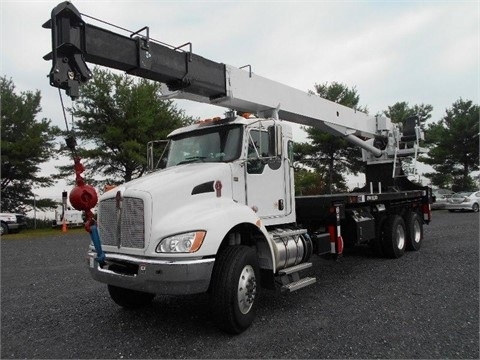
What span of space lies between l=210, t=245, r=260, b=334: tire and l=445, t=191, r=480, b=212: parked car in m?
23.4

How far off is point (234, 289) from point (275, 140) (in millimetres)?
2072

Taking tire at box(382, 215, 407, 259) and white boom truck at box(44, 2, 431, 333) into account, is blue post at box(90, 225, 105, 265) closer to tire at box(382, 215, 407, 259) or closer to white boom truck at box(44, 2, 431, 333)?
white boom truck at box(44, 2, 431, 333)

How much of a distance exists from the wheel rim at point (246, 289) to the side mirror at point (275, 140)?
63.7 inches

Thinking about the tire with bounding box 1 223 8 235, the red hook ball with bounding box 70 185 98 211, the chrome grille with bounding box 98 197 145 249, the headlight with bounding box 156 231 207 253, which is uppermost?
the red hook ball with bounding box 70 185 98 211

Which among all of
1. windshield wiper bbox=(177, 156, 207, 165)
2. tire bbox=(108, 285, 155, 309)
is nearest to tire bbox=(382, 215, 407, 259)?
windshield wiper bbox=(177, 156, 207, 165)

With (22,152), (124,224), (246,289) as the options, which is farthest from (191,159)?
(22,152)

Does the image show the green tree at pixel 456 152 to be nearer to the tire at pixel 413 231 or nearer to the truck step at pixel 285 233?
the tire at pixel 413 231

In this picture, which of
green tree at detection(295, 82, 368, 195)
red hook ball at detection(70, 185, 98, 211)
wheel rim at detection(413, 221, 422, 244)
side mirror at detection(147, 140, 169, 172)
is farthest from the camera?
green tree at detection(295, 82, 368, 195)

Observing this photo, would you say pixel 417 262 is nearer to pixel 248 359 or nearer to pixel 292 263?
pixel 292 263

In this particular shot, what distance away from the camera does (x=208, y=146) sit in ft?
18.3

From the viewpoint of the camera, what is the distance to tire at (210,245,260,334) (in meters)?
4.29

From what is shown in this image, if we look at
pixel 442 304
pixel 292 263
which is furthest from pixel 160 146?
pixel 442 304

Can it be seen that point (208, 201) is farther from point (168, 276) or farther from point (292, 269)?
point (292, 269)

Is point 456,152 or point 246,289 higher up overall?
point 456,152
